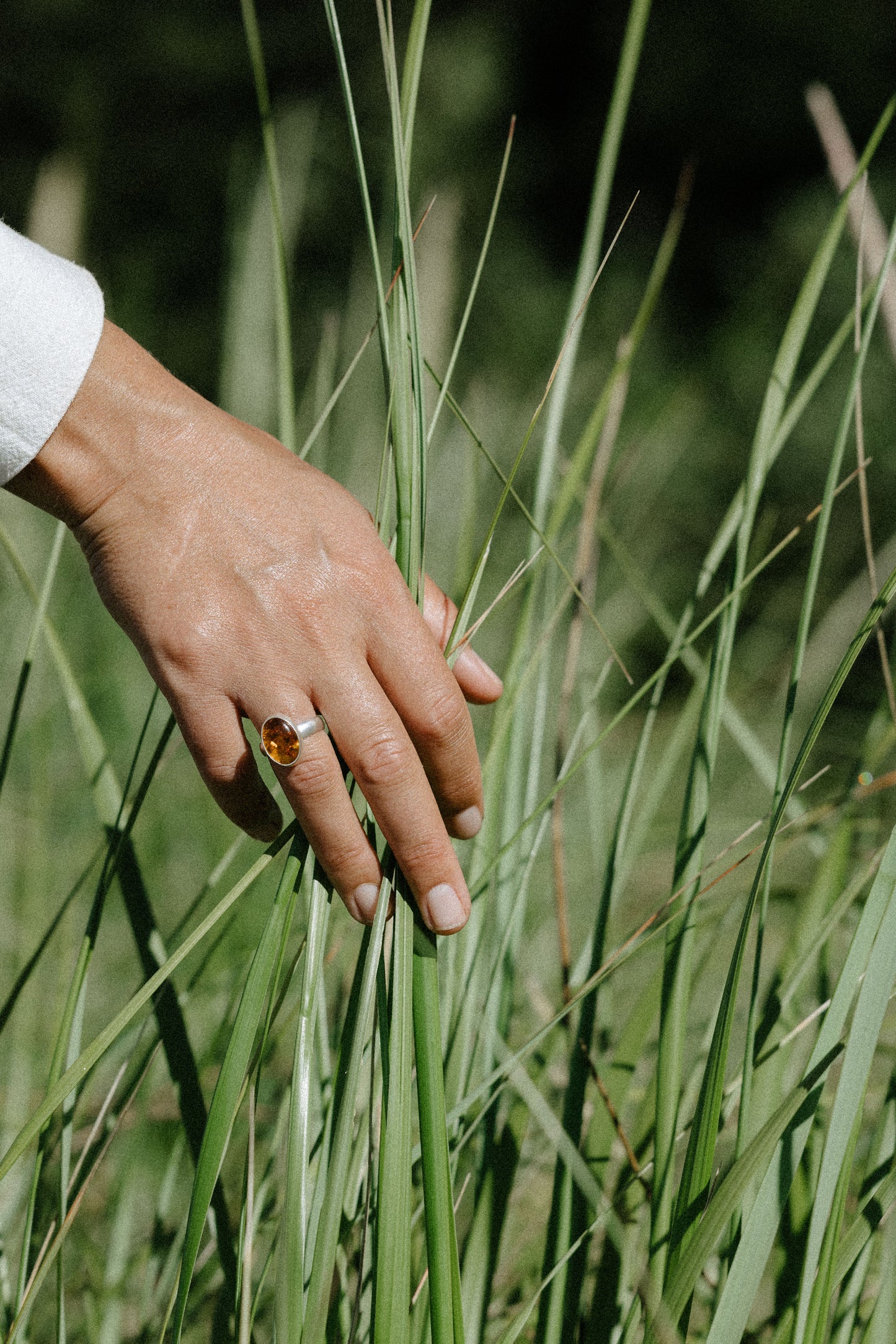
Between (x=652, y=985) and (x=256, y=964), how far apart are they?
0.85 feet

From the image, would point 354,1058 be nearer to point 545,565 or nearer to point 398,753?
point 398,753

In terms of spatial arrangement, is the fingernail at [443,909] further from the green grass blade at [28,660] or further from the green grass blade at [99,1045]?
the green grass blade at [28,660]

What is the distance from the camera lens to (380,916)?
36cm

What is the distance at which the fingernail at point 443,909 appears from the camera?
1.26 ft

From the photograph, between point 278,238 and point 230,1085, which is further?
point 278,238

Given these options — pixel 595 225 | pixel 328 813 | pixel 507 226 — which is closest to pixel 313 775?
pixel 328 813

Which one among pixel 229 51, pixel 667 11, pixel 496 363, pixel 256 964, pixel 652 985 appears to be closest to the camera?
pixel 256 964

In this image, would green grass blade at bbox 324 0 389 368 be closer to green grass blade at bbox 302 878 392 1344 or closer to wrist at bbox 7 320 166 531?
wrist at bbox 7 320 166 531

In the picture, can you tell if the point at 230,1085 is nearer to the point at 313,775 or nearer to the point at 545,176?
the point at 313,775

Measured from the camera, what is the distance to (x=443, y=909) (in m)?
0.38

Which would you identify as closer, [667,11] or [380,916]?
[380,916]

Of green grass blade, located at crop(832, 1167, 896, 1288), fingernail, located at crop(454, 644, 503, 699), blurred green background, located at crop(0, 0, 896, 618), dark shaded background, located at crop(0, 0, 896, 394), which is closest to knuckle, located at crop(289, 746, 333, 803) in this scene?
fingernail, located at crop(454, 644, 503, 699)

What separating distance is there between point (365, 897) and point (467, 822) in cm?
8

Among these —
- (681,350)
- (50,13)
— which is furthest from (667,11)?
(50,13)
